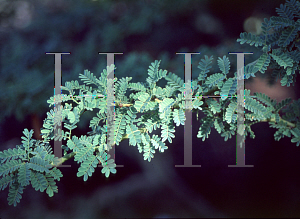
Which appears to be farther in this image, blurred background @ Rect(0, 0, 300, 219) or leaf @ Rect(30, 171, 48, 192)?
blurred background @ Rect(0, 0, 300, 219)

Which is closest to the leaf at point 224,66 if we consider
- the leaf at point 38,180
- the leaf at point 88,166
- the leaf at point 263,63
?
the leaf at point 263,63

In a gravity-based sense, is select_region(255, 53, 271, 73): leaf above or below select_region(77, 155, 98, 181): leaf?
above

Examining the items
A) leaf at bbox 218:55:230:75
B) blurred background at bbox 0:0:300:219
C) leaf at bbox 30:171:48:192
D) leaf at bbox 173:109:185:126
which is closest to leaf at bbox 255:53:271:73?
leaf at bbox 218:55:230:75

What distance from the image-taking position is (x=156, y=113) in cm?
A: 60

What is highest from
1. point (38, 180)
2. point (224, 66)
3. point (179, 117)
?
point (224, 66)

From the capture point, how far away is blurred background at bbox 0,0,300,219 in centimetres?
101

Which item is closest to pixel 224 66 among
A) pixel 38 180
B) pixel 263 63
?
pixel 263 63

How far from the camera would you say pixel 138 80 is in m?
1.01

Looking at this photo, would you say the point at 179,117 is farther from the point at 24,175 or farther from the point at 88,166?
the point at 24,175

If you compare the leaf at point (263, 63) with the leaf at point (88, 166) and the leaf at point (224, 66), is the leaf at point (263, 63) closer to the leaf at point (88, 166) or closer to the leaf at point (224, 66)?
the leaf at point (224, 66)

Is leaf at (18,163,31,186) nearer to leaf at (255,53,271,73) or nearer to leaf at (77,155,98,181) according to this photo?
leaf at (77,155,98,181)

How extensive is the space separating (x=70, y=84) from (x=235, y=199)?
812 mm

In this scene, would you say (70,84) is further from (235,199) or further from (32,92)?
(235,199)

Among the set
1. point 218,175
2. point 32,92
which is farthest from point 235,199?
point 32,92
